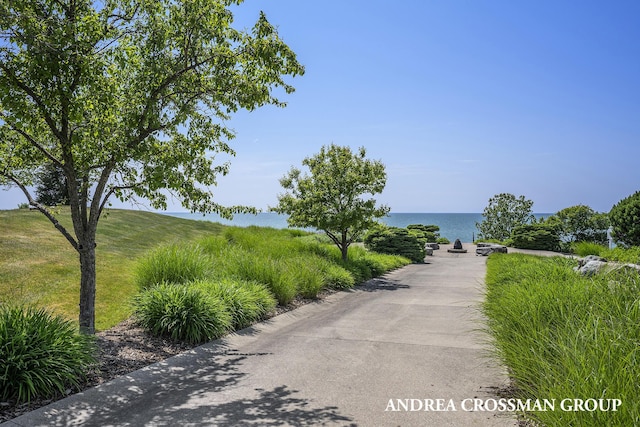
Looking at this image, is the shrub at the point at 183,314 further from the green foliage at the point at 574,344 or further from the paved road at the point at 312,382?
the green foliage at the point at 574,344

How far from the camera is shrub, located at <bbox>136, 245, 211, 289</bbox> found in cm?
902

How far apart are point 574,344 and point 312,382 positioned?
9.83ft

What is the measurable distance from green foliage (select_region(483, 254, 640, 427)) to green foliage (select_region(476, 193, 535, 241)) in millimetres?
48940

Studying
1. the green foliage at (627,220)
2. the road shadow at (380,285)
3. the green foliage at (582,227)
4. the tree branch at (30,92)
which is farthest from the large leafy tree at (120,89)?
the green foliage at (582,227)

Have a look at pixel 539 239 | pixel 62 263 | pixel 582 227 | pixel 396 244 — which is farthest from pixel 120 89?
pixel 582 227

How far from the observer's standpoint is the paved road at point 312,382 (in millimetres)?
4383

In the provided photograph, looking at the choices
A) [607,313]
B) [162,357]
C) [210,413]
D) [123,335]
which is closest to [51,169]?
[123,335]

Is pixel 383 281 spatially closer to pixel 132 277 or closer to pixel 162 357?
pixel 132 277

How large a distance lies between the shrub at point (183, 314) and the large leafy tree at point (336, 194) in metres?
8.92

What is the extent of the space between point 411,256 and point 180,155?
19.7 m

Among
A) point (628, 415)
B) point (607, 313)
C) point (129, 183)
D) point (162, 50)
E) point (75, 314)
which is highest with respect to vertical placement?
point (162, 50)

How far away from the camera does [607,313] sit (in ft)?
15.8

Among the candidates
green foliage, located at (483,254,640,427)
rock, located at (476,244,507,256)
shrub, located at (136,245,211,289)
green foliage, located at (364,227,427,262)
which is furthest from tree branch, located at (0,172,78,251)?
rock, located at (476,244,507,256)

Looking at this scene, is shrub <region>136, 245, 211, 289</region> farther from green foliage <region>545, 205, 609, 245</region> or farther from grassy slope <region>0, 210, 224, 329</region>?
green foliage <region>545, 205, 609, 245</region>
